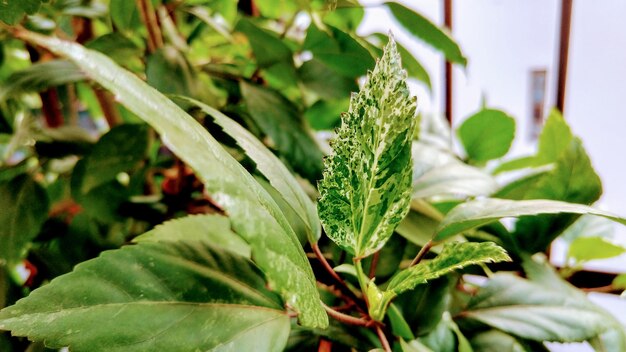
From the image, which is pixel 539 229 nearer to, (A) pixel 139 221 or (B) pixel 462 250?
(B) pixel 462 250

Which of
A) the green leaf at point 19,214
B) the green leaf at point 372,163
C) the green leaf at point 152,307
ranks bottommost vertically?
the green leaf at point 19,214

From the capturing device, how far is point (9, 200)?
0.47 metres

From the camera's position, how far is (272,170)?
10.3 inches

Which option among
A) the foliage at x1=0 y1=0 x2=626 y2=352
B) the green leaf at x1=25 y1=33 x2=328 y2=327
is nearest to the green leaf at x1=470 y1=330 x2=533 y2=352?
the foliage at x1=0 y1=0 x2=626 y2=352

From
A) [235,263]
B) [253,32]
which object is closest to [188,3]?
[253,32]

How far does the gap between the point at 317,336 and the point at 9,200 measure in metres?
0.36

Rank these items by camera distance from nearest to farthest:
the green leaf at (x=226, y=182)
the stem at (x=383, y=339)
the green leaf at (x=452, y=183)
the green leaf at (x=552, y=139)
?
the green leaf at (x=226, y=182), the stem at (x=383, y=339), the green leaf at (x=452, y=183), the green leaf at (x=552, y=139)

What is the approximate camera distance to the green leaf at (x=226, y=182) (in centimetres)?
16

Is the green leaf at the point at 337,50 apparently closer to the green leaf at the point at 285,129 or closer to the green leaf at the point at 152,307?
the green leaf at the point at 285,129

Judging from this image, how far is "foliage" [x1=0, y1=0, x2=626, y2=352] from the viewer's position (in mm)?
222

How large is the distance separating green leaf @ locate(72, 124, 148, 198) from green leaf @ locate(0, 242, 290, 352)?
0.22 m

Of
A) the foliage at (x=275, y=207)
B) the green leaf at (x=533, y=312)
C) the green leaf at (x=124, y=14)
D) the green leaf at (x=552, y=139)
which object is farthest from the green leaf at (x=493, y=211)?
the green leaf at (x=124, y=14)

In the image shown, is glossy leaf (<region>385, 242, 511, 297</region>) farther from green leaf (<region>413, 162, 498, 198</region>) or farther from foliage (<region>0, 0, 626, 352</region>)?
green leaf (<region>413, 162, 498, 198</region>)

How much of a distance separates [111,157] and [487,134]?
430 mm
